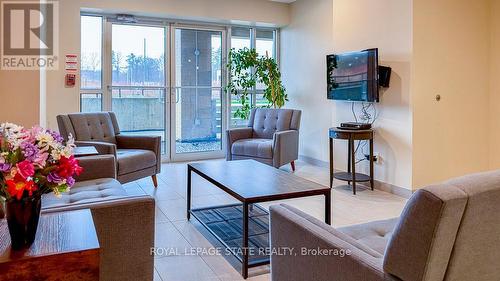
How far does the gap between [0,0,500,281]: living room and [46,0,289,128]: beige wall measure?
0.02m

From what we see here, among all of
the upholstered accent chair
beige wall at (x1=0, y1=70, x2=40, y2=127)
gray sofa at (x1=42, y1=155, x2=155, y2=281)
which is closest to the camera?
gray sofa at (x1=42, y1=155, x2=155, y2=281)

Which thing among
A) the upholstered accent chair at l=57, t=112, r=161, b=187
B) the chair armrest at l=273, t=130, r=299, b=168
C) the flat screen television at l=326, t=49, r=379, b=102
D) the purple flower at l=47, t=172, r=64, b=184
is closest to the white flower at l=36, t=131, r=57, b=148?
the purple flower at l=47, t=172, r=64, b=184

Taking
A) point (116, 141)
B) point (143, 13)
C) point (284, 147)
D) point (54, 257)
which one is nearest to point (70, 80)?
point (116, 141)

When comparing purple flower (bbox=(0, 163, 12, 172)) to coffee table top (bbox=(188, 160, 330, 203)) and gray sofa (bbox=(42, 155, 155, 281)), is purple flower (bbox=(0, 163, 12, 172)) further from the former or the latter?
coffee table top (bbox=(188, 160, 330, 203))

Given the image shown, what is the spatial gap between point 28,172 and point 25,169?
1 centimetres

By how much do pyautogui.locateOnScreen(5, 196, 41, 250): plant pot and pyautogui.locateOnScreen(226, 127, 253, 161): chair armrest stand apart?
409cm

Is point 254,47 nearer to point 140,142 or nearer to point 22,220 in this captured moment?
point 140,142

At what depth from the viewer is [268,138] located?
5656 mm

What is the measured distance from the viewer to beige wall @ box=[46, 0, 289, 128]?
5121 mm

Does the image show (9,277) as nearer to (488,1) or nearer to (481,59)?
(481,59)

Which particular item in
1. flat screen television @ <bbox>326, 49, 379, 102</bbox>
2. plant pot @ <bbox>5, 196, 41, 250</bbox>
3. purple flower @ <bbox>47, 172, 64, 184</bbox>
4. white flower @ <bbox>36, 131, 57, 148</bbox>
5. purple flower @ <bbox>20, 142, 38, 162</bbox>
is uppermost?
flat screen television @ <bbox>326, 49, 379, 102</bbox>

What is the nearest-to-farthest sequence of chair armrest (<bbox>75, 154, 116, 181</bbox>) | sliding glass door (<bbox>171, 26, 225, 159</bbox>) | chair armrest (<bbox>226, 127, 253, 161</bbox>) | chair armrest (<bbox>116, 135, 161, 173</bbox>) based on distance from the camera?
chair armrest (<bbox>75, 154, 116, 181</bbox>) < chair armrest (<bbox>116, 135, 161, 173</bbox>) < chair armrest (<bbox>226, 127, 253, 161</bbox>) < sliding glass door (<bbox>171, 26, 225, 159</bbox>)

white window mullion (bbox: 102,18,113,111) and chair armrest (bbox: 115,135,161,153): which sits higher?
white window mullion (bbox: 102,18,113,111)

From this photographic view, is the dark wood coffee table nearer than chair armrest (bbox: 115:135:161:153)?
Yes
